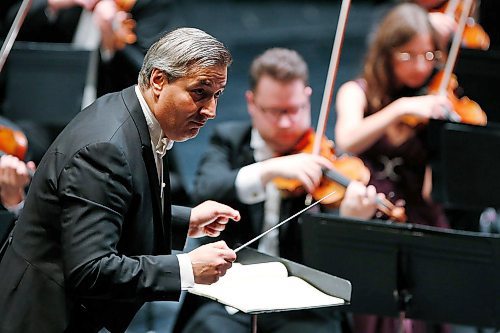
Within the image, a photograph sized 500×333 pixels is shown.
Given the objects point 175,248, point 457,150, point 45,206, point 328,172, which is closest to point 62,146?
point 45,206

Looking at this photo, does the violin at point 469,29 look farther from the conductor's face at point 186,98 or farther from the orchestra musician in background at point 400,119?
the conductor's face at point 186,98

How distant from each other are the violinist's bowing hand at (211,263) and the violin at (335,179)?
3.27 ft

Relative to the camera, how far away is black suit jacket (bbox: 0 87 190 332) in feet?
7.06

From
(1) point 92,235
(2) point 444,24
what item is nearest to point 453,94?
(2) point 444,24

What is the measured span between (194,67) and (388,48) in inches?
64.5

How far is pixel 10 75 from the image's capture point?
3.94 meters

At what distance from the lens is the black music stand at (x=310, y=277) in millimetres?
2426

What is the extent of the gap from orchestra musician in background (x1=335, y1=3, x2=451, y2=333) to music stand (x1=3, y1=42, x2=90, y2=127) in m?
0.97

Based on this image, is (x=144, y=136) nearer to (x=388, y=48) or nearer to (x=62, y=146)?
(x=62, y=146)

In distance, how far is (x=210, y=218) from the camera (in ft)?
8.43

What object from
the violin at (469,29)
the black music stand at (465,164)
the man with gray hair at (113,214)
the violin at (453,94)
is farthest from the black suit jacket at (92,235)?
the violin at (469,29)

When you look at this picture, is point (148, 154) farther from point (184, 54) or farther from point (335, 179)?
point (335, 179)

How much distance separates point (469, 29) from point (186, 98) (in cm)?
243

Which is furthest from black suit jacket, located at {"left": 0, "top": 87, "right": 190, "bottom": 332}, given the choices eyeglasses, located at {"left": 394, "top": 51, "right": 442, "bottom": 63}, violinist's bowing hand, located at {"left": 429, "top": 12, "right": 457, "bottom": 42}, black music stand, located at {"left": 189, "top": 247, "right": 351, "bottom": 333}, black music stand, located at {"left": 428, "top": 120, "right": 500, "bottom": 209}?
violinist's bowing hand, located at {"left": 429, "top": 12, "right": 457, "bottom": 42}
